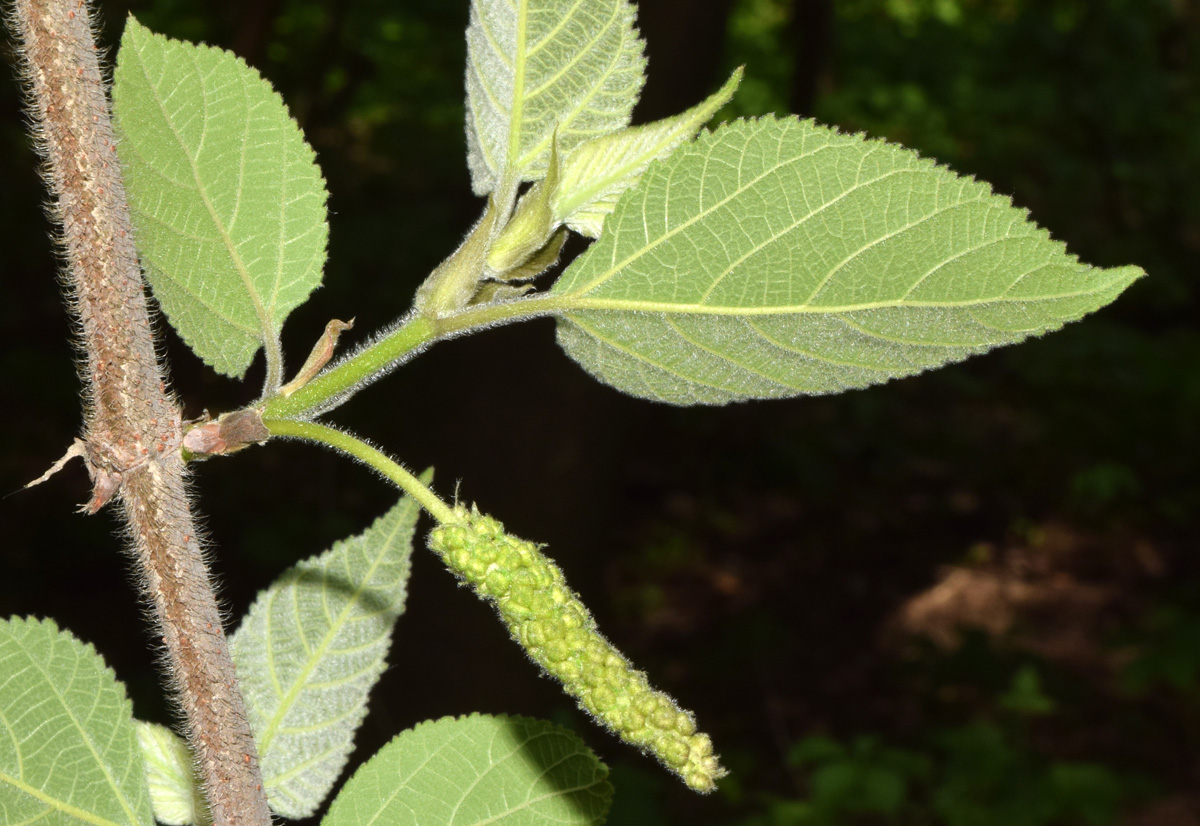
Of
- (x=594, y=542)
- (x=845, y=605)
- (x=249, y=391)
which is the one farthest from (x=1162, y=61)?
(x=249, y=391)

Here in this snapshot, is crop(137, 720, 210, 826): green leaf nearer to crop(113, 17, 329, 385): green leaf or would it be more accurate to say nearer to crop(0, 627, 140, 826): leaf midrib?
crop(0, 627, 140, 826): leaf midrib

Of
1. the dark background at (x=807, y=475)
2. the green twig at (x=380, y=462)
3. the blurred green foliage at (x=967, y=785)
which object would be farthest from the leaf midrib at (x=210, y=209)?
the blurred green foliage at (x=967, y=785)

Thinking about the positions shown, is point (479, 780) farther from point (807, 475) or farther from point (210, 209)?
point (807, 475)

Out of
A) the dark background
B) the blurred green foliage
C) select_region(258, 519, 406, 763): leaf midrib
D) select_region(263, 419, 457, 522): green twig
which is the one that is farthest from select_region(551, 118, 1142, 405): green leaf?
the blurred green foliage

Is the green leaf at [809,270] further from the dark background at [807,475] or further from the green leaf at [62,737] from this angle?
the dark background at [807,475]

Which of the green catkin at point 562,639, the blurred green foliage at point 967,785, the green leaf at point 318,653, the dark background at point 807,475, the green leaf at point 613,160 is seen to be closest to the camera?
the green catkin at point 562,639

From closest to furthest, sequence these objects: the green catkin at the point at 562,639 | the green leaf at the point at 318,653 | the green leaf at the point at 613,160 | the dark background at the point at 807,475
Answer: the green catkin at the point at 562,639 < the green leaf at the point at 613,160 < the green leaf at the point at 318,653 < the dark background at the point at 807,475

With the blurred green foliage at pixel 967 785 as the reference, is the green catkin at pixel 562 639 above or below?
above
